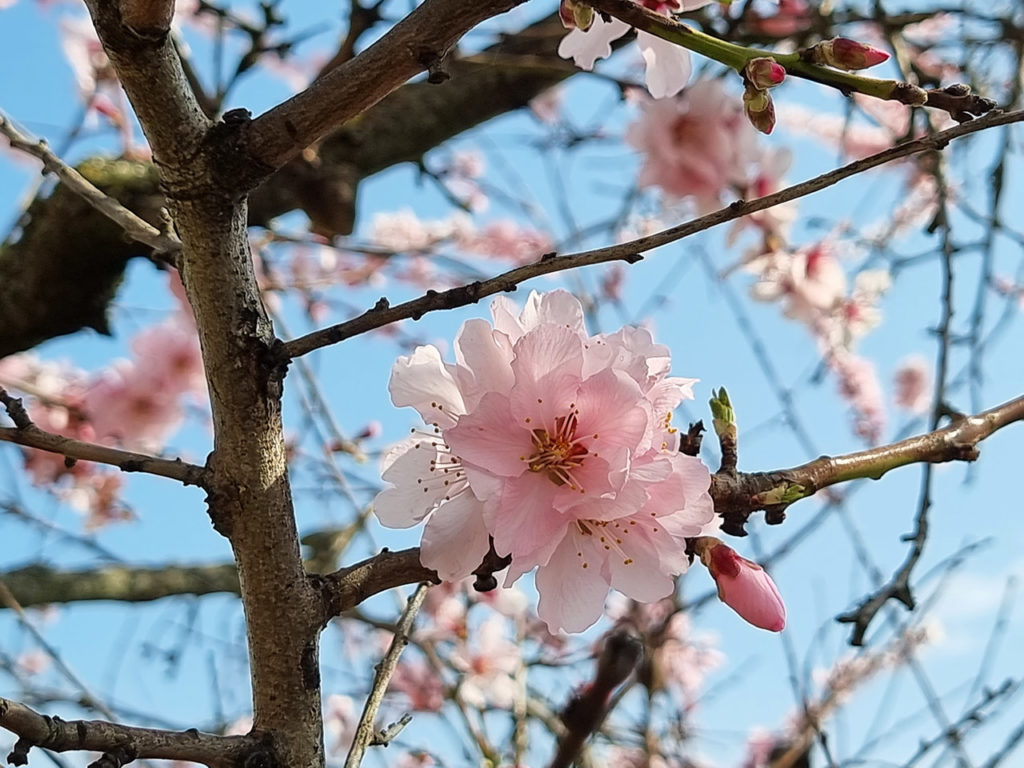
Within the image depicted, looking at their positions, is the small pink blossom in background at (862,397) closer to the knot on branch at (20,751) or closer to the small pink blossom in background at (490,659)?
the small pink blossom in background at (490,659)

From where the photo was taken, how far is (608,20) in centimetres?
72

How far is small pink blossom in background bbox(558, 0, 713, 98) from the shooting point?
100cm

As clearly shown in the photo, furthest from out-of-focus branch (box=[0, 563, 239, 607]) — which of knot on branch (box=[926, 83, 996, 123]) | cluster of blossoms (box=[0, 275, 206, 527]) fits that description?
knot on branch (box=[926, 83, 996, 123])

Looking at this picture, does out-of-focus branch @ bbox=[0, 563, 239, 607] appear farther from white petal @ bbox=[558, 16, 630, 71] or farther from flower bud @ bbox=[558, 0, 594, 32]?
flower bud @ bbox=[558, 0, 594, 32]

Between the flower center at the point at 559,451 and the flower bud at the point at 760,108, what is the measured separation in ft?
0.92

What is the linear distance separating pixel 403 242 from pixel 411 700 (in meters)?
2.52

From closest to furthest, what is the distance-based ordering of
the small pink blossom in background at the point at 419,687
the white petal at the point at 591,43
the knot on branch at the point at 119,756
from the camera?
the knot on branch at the point at 119,756
the white petal at the point at 591,43
the small pink blossom in background at the point at 419,687

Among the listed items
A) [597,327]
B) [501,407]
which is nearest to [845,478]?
[501,407]

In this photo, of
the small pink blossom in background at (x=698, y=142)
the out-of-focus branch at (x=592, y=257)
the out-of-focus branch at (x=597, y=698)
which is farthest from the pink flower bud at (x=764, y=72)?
the small pink blossom in background at (x=698, y=142)

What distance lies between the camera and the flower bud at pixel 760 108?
72cm

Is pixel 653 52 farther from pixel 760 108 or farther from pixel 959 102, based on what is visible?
pixel 959 102

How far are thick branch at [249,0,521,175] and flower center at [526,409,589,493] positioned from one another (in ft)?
1.01

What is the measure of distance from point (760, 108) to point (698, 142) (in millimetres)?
→ 1139

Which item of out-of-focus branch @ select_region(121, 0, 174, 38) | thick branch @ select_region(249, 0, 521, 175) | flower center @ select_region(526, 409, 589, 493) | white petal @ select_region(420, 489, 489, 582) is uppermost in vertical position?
out-of-focus branch @ select_region(121, 0, 174, 38)
